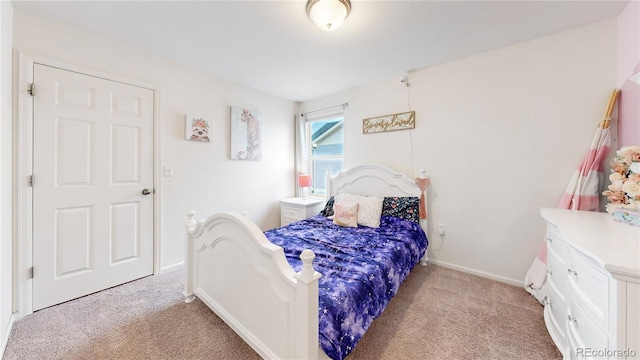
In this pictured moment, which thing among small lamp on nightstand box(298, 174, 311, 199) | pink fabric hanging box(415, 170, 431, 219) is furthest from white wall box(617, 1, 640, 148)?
small lamp on nightstand box(298, 174, 311, 199)

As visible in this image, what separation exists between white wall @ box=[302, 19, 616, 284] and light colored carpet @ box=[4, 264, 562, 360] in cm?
54

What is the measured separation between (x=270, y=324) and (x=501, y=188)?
243 centimetres

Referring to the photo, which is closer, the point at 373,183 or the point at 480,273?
the point at 480,273

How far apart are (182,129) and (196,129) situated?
14cm

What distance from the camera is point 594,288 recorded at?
3.30ft

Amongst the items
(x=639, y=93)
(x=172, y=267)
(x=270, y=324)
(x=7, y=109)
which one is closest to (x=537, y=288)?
(x=639, y=93)

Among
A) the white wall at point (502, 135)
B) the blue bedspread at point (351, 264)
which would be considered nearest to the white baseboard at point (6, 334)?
the blue bedspread at point (351, 264)

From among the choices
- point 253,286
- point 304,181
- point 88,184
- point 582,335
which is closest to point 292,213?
point 304,181

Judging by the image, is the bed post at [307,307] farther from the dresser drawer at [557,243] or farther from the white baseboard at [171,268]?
the white baseboard at [171,268]

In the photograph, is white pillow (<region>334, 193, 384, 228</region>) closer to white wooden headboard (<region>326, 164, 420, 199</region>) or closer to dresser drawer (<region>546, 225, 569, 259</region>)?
white wooden headboard (<region>326, 164, 420, 199</region>)

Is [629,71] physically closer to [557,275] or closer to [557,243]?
[557,243]

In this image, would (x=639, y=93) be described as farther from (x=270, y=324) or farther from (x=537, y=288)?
(x=270, y=324)

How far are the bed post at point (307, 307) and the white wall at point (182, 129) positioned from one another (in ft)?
7.01

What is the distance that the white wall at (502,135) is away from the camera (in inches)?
77.2
